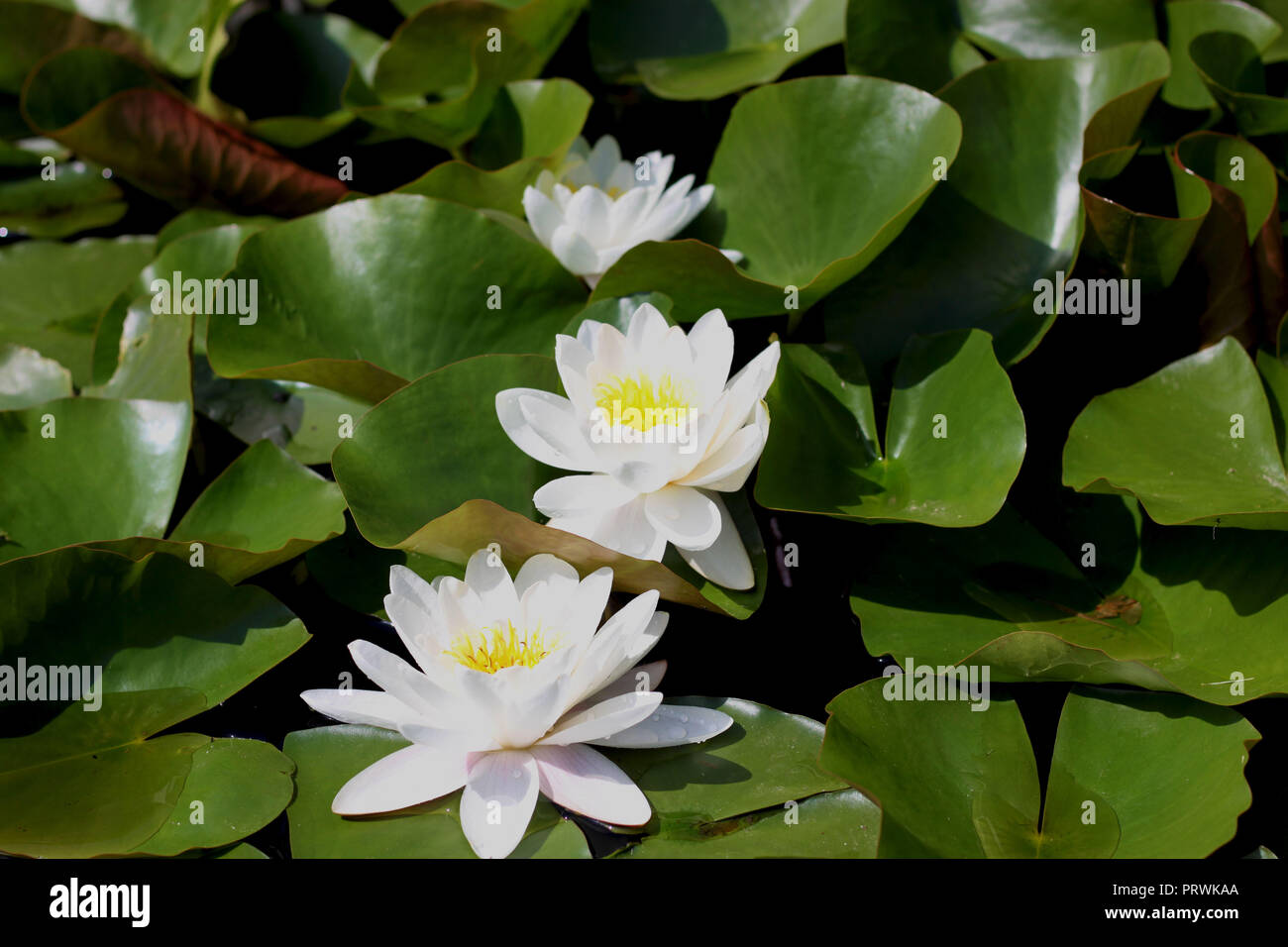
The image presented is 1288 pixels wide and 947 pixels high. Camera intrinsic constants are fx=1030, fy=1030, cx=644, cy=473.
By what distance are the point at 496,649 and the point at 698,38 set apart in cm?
167

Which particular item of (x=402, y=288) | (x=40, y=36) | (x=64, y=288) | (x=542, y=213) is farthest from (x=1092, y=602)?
(x=40, y=36)

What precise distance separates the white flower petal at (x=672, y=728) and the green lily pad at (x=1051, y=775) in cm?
16

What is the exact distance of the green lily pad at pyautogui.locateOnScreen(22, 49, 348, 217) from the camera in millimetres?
2180

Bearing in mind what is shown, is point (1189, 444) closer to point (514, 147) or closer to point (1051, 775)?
point (1051, 775)

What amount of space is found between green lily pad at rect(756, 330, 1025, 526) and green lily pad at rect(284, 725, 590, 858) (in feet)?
1.72

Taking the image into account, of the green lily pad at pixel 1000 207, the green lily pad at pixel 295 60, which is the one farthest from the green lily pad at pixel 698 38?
the green lily pad at pixel 295 60

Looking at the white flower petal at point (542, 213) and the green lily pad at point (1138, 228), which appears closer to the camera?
the green lily pad at point (1138, 228)

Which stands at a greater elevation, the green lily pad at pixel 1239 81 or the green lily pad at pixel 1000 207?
the green lily pad at pixel 1239 81

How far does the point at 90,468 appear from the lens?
170 centimetres

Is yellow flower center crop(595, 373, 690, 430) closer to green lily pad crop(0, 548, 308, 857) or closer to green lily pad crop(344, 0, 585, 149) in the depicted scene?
green lily pad crop(0, 548, 308, 857)

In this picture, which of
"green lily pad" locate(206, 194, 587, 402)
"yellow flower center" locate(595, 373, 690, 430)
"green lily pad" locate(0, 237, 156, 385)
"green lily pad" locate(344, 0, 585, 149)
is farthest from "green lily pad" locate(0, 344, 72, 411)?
"yellow flower center" locate(595, 373, 690, 430)

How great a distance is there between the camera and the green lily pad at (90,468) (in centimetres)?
165

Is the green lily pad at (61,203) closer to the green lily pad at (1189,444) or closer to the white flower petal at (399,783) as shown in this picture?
the white flower petal at (399,783)
